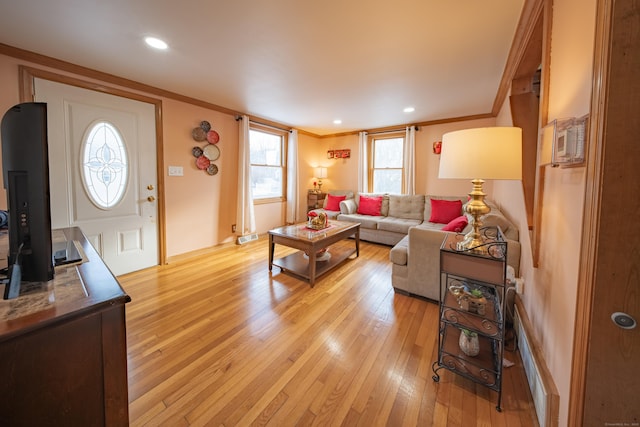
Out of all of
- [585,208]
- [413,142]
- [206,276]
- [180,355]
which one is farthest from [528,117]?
[206,276]

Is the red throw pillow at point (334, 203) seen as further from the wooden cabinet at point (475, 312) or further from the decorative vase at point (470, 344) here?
the decorative vase at point (470, 344)

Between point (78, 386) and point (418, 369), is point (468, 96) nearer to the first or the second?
point (418, 369)

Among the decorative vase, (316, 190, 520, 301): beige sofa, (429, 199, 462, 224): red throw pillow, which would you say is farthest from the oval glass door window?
(429, 199, 462, 224): red throw pillow

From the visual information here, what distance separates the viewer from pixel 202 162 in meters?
3.59

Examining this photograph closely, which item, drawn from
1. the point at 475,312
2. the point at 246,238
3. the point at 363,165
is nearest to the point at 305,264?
the point at 246,238

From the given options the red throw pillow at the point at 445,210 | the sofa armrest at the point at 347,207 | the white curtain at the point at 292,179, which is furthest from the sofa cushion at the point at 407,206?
the white curtain at the point at 292,179

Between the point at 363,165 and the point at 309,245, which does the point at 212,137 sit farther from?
the point at 363,165

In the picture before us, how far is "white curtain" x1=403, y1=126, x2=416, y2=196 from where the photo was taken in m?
4.68

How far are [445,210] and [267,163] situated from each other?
339 cm

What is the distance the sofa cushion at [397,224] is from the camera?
4012mm

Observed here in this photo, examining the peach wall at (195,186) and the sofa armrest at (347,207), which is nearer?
the peach wall at (195,186)

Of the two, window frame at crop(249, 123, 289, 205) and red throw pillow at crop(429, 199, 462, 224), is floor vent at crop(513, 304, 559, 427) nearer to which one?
red throw pillow at crop(429, 199, 462, 224)

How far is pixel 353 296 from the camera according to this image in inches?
96.6

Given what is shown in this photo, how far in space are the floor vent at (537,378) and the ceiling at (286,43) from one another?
209 cm
